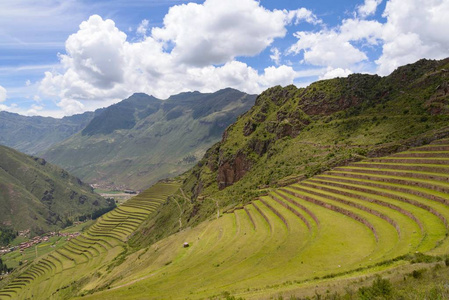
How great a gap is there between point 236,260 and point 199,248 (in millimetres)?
13299

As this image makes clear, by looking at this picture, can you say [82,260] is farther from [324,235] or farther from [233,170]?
[324,235]

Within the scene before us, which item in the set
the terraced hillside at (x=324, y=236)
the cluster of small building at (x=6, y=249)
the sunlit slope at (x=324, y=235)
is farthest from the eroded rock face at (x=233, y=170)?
the cluster of small building at (x=6, y=249)

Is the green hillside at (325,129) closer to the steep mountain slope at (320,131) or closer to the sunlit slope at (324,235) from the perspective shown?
the steep mountain slope at (320,131)

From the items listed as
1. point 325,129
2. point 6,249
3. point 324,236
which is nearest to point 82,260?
point 325,129

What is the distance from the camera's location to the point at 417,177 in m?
36.5

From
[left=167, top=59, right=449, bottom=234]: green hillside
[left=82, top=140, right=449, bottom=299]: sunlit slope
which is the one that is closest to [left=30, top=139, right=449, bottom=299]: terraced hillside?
[left=82, top=140, right=449, bottom=299]: sunlit slope

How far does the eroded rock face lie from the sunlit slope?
5407cm

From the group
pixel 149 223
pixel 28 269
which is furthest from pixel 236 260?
pixel 28 269

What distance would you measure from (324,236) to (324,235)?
0.88 ft

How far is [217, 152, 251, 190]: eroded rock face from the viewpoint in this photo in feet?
343

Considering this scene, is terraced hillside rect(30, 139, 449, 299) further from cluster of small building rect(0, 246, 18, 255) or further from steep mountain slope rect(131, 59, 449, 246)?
cluster of small building rect(0, 246, 18, 255)

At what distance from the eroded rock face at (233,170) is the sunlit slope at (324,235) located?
54.1 m

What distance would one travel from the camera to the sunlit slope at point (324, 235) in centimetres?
2356

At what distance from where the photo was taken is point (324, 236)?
30.0 meters
